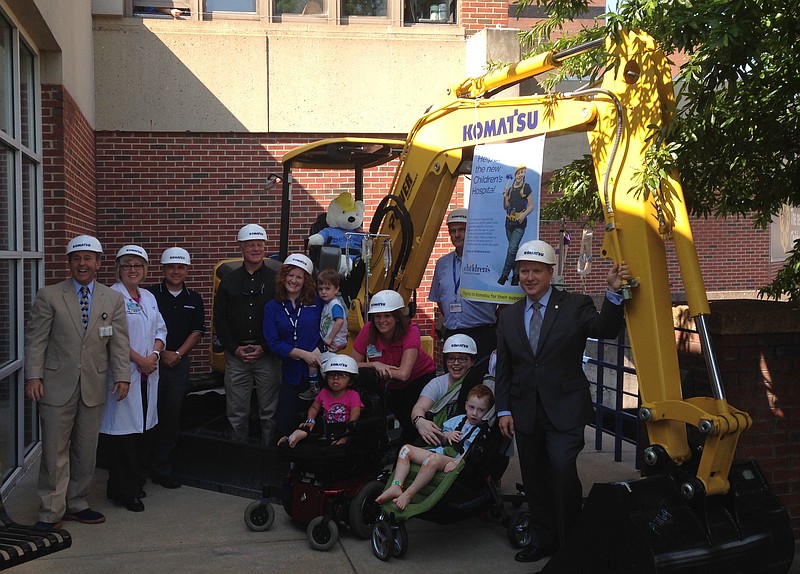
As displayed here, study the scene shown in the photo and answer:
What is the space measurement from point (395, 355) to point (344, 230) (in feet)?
5.87

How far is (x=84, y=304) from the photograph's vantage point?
6188 millimetres

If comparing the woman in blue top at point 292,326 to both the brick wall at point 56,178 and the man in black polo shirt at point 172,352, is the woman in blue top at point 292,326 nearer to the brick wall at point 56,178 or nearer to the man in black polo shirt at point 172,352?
the man in black polo shirt at point 172,352

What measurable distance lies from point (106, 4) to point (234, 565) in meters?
8.90

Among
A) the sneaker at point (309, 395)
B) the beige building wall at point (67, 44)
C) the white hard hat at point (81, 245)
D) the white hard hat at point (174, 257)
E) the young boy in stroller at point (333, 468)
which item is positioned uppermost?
the beige building wall at point (67, 44)

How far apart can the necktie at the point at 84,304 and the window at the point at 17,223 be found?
86cm

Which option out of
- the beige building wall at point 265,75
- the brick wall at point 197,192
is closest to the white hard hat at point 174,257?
the brick wall at point 197,192

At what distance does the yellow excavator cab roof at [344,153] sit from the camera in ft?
28.0

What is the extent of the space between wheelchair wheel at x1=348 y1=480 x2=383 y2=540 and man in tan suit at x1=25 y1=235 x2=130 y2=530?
6.08 ft

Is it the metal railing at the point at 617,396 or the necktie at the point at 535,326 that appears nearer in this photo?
the necktie at the point at 535,326

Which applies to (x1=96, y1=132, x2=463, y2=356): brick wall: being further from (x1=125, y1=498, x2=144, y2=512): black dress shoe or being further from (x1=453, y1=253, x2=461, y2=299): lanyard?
(x1=125, y1=498, x2=144, y2=512): black dress shoe

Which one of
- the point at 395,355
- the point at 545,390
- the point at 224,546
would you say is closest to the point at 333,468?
the point at 224,546

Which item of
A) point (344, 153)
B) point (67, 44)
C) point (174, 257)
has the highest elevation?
point (67, 44)

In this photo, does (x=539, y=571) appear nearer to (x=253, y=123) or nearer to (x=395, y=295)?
(x=395, y=295)

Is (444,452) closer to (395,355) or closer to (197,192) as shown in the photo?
(395,355)
